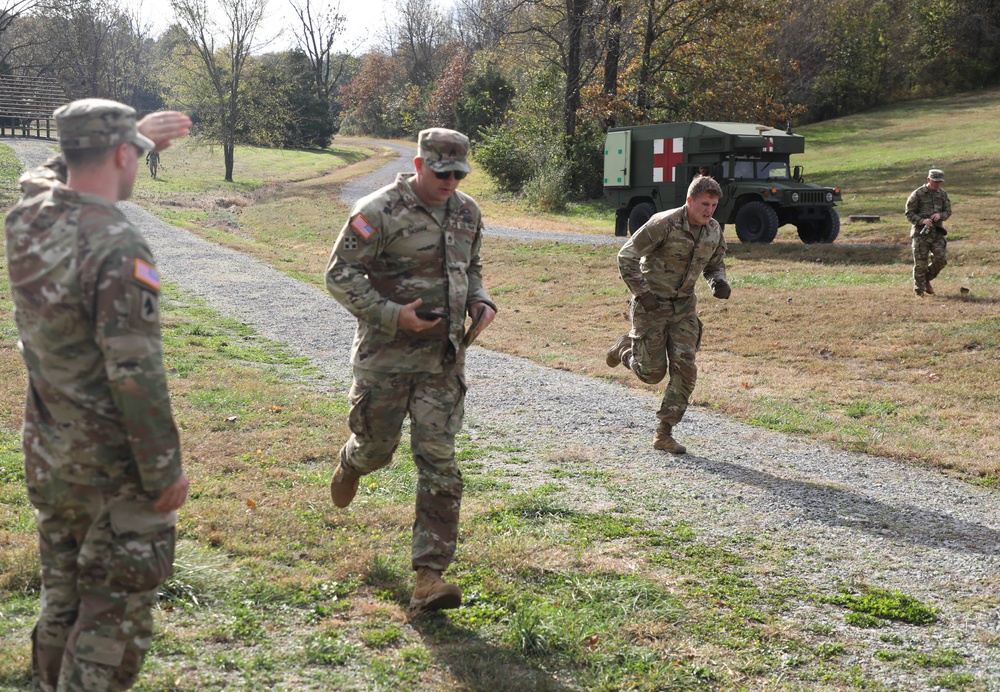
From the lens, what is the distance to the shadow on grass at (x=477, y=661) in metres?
3.64

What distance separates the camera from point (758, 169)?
21.1 m

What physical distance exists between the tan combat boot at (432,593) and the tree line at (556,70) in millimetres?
26485

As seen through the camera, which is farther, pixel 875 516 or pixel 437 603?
pixel 875 516

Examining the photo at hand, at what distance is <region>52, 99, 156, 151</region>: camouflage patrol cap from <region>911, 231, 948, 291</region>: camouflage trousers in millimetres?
13622

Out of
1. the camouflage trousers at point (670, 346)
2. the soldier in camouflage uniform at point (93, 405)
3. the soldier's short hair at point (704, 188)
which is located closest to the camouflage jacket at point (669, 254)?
the camouflage trousers at point (670, 346)

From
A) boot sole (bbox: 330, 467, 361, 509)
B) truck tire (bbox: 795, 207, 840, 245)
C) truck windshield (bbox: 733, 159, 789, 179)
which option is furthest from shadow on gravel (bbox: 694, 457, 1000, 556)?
truck windshield (bbox: 733, 159, 789, 179)

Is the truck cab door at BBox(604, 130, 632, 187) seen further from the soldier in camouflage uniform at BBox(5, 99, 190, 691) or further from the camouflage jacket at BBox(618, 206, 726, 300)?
the soldier in camouflage uniform at BBox(5, 99, 190, 691)

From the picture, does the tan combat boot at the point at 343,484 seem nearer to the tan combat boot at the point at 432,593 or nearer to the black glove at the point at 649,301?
the tan combat boot at the point at 432,593

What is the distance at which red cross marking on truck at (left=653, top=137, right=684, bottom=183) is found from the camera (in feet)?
71.8

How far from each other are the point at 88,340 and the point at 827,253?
18.1 metres

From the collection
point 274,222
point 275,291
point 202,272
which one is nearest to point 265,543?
point 275,291

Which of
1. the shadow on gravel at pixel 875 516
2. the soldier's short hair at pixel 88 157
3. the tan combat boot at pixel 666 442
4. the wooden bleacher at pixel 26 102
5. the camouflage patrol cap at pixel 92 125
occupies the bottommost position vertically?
the shadow on gravel at pixel 875 516

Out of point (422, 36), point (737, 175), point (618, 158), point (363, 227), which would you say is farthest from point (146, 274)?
point (422, 36)

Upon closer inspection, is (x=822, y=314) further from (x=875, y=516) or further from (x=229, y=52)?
(x=229, y=52)
